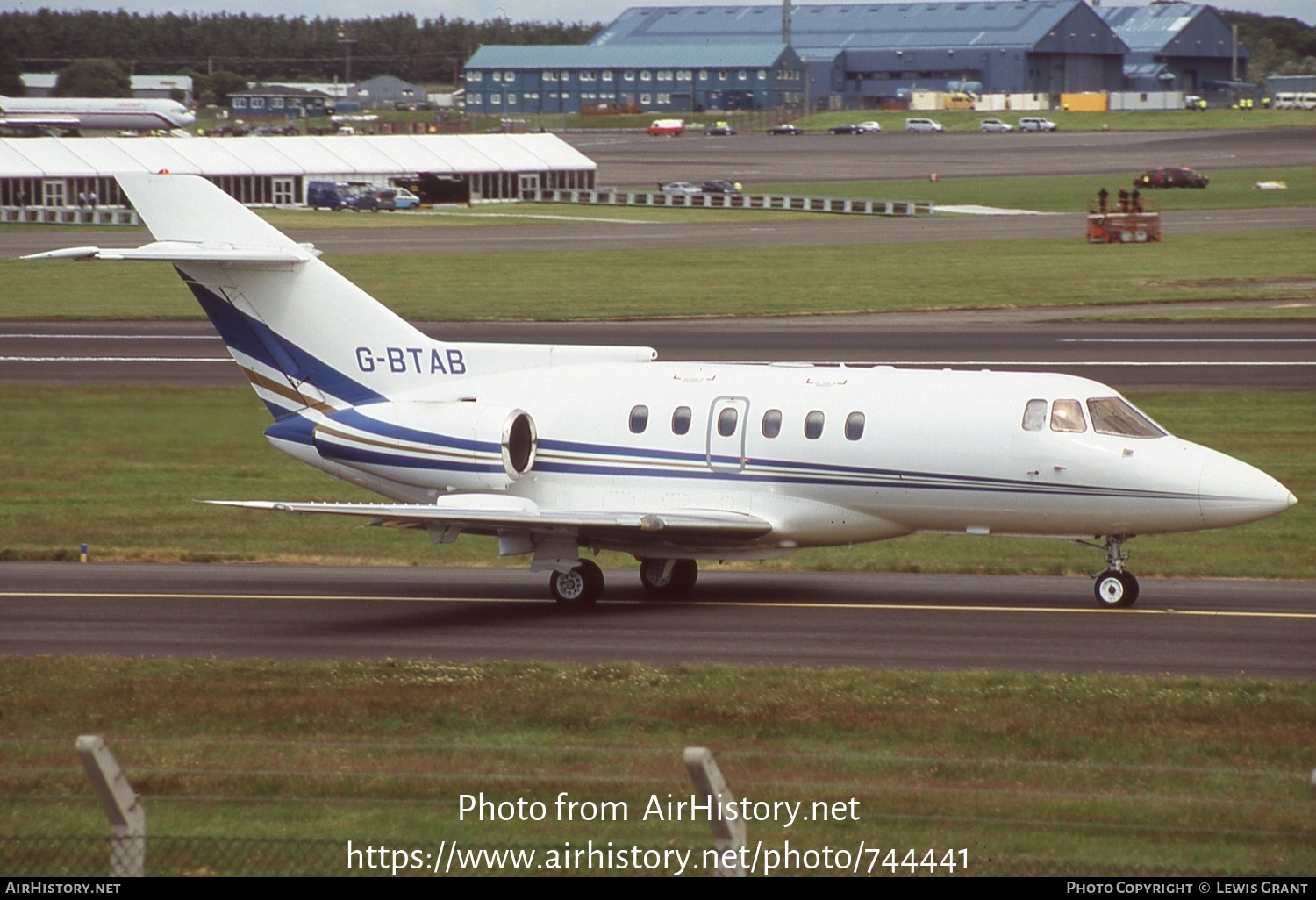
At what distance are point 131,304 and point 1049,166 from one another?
7882 cm

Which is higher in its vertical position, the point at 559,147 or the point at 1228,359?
the point at 559,147

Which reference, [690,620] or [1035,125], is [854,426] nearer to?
[690,620]

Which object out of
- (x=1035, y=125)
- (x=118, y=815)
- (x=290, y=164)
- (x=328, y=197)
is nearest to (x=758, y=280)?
(x=328, y=197)

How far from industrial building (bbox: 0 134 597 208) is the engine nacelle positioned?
70433 millimetres

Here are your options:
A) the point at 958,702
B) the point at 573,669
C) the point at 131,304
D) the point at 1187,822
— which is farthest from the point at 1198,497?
the point at 131,304

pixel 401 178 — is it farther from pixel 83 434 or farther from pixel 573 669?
pixel 573 669

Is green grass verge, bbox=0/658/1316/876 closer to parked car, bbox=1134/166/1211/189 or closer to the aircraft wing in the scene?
the aircraft wing

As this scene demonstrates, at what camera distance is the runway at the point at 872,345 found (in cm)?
4588

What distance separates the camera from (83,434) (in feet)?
115

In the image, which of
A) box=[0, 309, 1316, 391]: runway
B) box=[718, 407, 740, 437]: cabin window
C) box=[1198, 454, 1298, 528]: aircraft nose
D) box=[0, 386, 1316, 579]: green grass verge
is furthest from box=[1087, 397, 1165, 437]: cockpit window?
box=[0, 309, 1316, 391]: runway

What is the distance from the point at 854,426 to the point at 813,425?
58cm

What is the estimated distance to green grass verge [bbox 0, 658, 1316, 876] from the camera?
12641 mm

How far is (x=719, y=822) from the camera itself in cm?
926

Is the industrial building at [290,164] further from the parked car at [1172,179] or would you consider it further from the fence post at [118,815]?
the fence post at [118,815]
